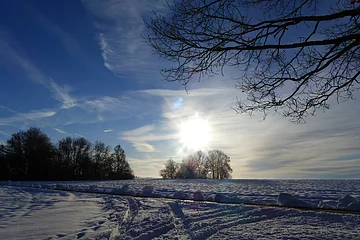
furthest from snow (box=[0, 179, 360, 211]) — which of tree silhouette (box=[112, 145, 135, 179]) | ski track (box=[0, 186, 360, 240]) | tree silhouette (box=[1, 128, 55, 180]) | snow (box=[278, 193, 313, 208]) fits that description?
tree silhouette (box=[112, 145, 135, 179])

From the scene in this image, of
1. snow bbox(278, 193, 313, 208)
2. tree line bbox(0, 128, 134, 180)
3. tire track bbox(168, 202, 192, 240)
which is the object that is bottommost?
tire track bbox(168, 202, 192, 240)

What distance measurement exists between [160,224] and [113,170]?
7645 cm

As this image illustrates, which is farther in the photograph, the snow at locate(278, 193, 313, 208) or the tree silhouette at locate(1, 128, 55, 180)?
the tree silhouette at locate(1, 128, 55, 180)

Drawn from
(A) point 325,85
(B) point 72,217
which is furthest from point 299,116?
(B) point 72,217

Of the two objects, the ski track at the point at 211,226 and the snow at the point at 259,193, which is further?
the snow at the point at 259,193

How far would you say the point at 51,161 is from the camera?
66188 mm

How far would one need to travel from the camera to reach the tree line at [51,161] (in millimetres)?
62375

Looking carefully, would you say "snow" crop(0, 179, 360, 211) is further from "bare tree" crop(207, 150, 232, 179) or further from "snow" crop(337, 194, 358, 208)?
"bare tree" crop(207, 150, 232, 179)

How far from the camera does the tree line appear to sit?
62375 millimetres

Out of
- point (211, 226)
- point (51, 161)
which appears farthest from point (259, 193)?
point (51, 161)

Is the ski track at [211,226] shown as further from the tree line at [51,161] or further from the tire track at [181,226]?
the tree line at [51,161]

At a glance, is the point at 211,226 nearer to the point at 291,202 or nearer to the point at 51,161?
the point at 291,202

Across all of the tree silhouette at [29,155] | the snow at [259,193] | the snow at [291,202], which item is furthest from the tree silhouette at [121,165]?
the snow at [291,202]

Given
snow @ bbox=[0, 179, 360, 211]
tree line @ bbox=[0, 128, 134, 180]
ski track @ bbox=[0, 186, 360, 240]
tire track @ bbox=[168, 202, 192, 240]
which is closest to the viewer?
ski track @ bbox=[0, 186, 360, 240]
